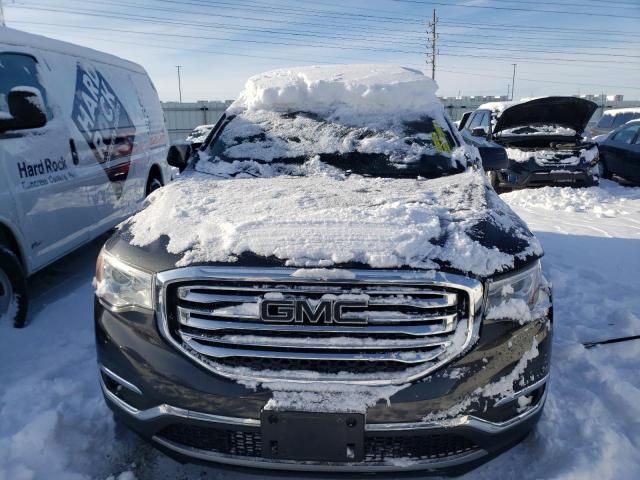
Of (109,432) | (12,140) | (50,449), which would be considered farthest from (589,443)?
(12,140)

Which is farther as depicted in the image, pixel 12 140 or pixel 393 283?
pixel 12 140

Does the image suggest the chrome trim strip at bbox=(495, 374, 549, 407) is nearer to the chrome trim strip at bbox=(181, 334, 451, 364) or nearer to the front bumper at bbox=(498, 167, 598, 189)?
the chrome trim strip at bbox=(181, 334, 451, 364)

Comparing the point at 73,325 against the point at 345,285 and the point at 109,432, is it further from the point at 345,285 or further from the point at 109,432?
the point at 345,285

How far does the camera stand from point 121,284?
2102 millimetres

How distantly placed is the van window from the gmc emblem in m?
2.84

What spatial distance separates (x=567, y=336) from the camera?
135 inches

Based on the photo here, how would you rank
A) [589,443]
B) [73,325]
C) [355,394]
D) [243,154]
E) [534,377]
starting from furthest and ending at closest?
[73,325] < [243,154] < [589,443] < [534,377] < [355,394]

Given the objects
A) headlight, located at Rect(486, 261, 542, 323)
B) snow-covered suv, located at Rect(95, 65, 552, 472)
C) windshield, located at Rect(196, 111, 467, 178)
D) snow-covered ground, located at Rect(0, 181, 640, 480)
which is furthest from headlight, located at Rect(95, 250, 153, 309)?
headlight, located at Rect(486, 261, 542, 323)

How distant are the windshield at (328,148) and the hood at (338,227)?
0.41 metres

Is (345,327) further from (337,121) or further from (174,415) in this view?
(337,121)

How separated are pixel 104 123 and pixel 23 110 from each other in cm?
190

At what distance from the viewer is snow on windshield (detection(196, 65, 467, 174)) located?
3320 mm

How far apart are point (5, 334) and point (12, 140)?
1.35 meters

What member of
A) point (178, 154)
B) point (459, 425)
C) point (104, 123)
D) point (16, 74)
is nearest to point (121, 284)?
point (459, 425)
